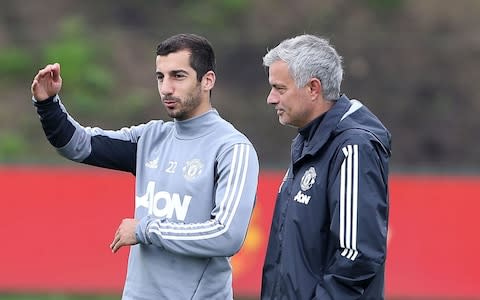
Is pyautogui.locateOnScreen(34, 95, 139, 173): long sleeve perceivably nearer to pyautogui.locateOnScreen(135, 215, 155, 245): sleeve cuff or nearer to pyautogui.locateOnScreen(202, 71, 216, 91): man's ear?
pyautogui.locateOnScreen(202, 71, 216, 91): man's ear

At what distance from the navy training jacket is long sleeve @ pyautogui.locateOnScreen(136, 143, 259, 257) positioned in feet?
0.52

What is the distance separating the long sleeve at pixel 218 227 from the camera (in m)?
4.90

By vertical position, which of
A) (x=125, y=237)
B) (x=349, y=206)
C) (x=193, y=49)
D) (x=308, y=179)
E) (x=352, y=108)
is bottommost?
(x=125, y=237)

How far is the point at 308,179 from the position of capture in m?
4.73

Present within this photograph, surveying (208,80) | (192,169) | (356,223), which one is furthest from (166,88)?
(356,223)

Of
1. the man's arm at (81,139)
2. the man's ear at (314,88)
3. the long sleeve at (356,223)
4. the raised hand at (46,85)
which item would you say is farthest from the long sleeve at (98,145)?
the long sleeve at (356,223)

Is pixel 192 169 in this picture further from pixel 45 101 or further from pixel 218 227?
pixel 45 101

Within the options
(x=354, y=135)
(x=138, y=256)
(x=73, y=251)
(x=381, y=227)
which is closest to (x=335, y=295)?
(x=381, y=227)

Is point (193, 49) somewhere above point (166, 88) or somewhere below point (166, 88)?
above

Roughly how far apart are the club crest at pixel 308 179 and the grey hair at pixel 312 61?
33 cm

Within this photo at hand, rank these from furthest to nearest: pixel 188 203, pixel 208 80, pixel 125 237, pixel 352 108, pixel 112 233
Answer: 1. pixel 112 233
2. pixel 208 80
3. pixel 188 203
4. pixel 125 237
5. pixel 352 108

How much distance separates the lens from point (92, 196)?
37.5 ft

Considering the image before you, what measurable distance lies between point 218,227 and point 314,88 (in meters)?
0.72

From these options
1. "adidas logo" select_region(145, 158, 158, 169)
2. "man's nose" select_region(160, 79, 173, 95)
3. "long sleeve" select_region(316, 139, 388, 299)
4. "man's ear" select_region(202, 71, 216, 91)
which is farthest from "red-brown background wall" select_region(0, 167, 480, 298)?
"long sleeve" select_region(316, 139, 388, 299)
